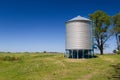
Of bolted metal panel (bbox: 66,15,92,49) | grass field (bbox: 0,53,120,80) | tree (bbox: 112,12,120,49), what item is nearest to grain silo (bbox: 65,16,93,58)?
bolted metal panel (bbox: 66,15,92,49)

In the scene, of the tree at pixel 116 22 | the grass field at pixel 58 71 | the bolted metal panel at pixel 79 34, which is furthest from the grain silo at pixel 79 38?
the tree at pixel 116 22

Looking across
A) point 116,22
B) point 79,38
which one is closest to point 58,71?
point 79,38

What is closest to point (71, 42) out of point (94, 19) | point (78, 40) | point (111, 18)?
point (78, 40)

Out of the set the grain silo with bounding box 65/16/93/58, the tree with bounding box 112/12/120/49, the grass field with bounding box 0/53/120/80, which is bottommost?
the grass field with bounding box 0/53/120/80

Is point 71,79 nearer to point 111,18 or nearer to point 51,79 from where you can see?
point 51,79

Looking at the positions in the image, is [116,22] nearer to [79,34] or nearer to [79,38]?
[79,34]

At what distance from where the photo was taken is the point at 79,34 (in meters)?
47.5

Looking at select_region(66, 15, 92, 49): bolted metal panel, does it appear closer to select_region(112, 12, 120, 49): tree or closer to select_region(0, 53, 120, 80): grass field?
select_region(0, 53, 120, 80): grass field

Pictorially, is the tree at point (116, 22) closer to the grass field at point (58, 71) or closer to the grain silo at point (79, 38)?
the grain silo at point (79, 38)

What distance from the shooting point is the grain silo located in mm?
47406

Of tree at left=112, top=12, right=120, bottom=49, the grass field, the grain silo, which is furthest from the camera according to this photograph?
tree at left=112, top=12, right=120, bottom=49

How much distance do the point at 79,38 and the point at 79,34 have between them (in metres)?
0.93

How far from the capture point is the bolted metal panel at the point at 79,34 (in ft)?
156

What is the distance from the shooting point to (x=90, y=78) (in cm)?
2211
